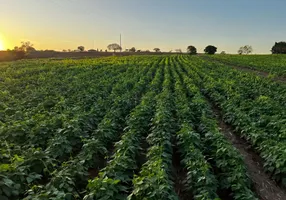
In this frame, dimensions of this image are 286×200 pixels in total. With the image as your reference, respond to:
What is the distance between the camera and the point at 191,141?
5.41 m

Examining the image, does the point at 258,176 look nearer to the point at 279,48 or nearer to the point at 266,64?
the point at 266,64

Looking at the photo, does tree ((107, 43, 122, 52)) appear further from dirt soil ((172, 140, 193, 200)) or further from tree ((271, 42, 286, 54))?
dirt soil ((172, 140, 193, 200))

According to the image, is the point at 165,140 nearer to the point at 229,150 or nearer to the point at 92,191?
the point at 229,150

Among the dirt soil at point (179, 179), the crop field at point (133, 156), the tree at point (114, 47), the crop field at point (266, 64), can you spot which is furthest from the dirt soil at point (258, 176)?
the tree at point (114, 47)

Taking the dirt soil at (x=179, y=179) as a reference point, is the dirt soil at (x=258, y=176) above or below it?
below

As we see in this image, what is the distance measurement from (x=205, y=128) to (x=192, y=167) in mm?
2560

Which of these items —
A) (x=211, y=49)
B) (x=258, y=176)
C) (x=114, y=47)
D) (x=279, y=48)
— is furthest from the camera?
Answer: (x=114, y=47)

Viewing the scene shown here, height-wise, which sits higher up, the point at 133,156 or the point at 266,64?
the point at 133,156

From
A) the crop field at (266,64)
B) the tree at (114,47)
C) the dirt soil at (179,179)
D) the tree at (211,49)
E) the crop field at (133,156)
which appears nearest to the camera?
the crop field at (133,156)

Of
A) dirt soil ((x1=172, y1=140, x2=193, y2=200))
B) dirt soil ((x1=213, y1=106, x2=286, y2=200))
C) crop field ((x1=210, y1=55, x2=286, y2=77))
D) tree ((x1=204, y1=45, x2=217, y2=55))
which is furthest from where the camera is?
tree ((x1=204, y1=45, x2=217, y2=55))

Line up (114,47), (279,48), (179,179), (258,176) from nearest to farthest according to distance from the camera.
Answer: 1. (179,179)
2. (258,176)
3. (279,48)
4. (114,47)

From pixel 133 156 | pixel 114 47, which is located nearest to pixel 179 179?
pixel 133 156

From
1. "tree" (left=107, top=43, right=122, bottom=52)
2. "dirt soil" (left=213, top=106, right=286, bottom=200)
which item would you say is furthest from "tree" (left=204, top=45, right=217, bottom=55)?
"dirt soil" (left=213, top=106, right=286, bottom=200)

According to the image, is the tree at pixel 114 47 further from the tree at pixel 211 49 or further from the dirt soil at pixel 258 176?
the dirt soil at pixel 258 176
